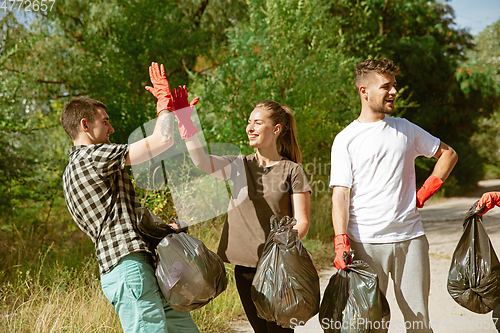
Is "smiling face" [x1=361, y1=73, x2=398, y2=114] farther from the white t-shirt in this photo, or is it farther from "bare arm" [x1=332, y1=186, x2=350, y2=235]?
"bare arm" [x1=332, y1=186, x2=350, y2=235]

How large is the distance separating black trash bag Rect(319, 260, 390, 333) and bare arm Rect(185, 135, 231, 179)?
2.97 ft

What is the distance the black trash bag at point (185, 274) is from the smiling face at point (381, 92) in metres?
1.30

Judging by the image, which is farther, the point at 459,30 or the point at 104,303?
the point at 459,30

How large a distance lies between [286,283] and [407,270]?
744 mm

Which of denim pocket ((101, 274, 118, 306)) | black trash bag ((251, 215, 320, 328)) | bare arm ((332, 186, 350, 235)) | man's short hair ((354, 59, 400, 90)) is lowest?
black trash bag ((251, 215, 320, 328))

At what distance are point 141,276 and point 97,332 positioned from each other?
5.19 feet

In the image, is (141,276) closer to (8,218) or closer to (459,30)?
(8,218)

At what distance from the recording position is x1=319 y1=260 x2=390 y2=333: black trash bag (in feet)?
6.80

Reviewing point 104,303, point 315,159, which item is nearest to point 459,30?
point 315,159

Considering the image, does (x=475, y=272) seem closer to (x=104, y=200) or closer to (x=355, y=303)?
(x=355, y=303)

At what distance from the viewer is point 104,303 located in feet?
11.5

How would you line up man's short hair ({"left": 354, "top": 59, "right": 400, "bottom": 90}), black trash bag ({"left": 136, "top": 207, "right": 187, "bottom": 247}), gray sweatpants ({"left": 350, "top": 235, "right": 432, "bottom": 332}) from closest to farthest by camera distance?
black trash bag ({"left": 136, "top": 207, "right": 187, "bottom": 247}) < gray sweatpants ({"left": 350, "top": 235, "right": 432, "bottom": 332}) < man's short hair ({"left": 354, "top": 59, "right": 400, "bottom": 90})

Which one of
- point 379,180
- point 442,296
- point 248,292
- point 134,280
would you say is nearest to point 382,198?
point 379,180

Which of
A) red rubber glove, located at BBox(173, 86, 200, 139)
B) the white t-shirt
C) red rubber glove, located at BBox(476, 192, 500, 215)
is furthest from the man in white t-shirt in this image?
red rubber glove, located at BBox(173, 86, 200, 139)
